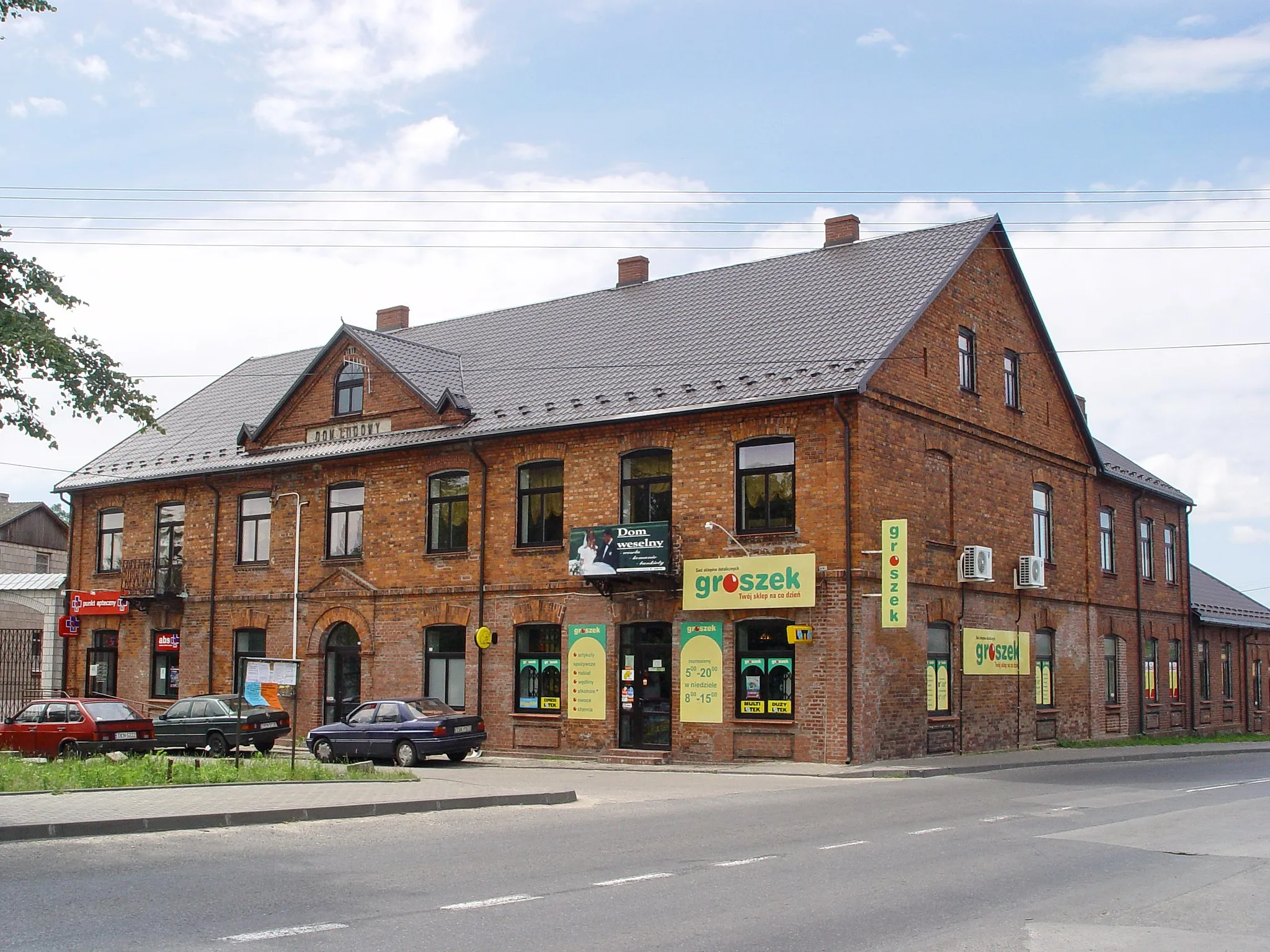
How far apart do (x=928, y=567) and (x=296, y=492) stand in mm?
15783

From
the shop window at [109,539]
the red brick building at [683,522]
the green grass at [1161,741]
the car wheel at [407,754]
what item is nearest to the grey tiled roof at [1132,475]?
the red brick building at [683,522]

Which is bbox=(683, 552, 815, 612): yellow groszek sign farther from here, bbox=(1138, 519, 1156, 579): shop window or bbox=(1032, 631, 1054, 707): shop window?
bbox=(1138, 519, 1156, 579): shop window

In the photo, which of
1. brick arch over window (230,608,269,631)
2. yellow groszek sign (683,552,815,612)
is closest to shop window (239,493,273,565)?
brick arch over window (230,608,269,631)

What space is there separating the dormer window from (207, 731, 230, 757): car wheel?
843 cm

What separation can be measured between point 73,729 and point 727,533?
1282cm

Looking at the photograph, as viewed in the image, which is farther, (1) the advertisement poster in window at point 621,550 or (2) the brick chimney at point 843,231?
(2) the brick chimney at point 843,231

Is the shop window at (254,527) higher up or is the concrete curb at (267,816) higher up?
the shop window at (254,527)

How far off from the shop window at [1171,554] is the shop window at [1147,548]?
1.02 meters

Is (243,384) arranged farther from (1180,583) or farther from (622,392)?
(1180,583)

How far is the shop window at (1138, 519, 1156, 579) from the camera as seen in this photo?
37.9m

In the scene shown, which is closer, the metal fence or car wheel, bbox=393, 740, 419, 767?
car wheel, bbox=393, 740, 419, 767

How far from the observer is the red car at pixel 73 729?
24156 mm

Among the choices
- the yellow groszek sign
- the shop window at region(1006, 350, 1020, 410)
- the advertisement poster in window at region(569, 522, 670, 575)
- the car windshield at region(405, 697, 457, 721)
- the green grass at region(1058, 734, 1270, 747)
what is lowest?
the green grass at region(1058, 734, 1270, 747)

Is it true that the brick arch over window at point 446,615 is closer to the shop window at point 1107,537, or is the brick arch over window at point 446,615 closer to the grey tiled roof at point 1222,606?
the shop window at point 1107,537
